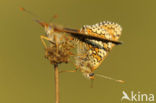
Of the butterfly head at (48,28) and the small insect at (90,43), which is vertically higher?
the butterfly head at (48,28)

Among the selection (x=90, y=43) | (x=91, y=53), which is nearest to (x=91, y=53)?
(x=91, y=53)

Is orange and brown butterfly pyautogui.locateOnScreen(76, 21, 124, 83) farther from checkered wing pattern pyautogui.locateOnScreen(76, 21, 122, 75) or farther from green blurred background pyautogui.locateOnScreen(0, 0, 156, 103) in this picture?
green blurred background pyautogui.locateOnScreen(0, 0, 156, 103)

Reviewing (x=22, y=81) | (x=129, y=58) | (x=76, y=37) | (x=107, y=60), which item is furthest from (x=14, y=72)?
(x=76, y=37)

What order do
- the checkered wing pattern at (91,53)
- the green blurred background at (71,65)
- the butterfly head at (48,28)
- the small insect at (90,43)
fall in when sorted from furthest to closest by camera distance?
the green blurred background at (71,65) < the checkered wing pattern at (91,53) < the small insect at (90,43) < the butterfly head at (48,28)

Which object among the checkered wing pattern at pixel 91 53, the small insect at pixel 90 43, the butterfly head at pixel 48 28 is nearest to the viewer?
the butterfly head at pixel 48 28

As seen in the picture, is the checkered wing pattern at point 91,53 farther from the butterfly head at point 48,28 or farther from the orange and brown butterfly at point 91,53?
the butterfly head at point 48,28

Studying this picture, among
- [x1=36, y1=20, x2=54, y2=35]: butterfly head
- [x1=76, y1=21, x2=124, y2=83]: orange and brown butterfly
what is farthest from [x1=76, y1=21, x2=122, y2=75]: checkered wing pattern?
[x1=36, y1=20, x2=54, y2=35]: butterfly head

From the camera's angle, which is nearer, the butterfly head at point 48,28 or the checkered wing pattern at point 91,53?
the butterfly head at point 48,28

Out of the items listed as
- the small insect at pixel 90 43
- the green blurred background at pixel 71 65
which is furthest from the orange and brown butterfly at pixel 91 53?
the green blurred background at pixel 71 65

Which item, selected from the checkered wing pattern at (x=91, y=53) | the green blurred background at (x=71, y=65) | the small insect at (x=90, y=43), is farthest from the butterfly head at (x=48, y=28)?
the green blurred background at (x=71, y=65)
